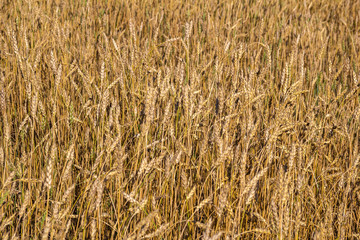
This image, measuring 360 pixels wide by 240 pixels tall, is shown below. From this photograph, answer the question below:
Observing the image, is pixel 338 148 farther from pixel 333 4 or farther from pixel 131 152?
pixel 333 4

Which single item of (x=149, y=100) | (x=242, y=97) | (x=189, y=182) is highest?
(x=149, y=100)

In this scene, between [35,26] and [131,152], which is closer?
[131,152]

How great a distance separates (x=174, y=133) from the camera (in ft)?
4.99

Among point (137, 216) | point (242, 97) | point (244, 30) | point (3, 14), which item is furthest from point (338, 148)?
point (3, 14)

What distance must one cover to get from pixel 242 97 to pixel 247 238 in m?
0.61

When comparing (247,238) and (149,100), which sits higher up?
(149,100)

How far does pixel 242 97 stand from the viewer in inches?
63.8

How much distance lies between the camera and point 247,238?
1204 millimetres

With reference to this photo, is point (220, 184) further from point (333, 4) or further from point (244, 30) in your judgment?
point (333, 4)

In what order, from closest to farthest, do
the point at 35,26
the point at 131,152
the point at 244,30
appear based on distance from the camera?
the point at 131,152
the point at 35,26
the point at 244,30

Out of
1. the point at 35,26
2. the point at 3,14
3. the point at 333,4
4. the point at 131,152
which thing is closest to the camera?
the point at 131,152

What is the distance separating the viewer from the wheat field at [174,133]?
3.35 feet

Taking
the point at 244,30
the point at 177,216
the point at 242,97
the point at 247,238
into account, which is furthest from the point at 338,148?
the point at 244,30

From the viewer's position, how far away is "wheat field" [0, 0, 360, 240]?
1021 millimetres
